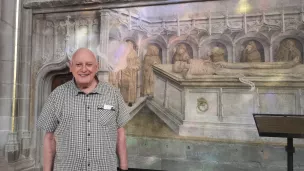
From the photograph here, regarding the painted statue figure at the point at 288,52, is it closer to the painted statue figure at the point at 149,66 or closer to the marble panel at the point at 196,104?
the marble panel at the point at 196,104

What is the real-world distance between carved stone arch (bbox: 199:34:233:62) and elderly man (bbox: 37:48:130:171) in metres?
3.07

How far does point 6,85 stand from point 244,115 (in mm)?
4548

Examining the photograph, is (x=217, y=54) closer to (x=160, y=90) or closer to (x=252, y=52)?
(x=252, y=52)

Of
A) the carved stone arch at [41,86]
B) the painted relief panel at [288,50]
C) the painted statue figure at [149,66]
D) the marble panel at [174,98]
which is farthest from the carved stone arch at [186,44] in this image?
the carved stone arch at [41,86]

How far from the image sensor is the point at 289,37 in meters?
4.41

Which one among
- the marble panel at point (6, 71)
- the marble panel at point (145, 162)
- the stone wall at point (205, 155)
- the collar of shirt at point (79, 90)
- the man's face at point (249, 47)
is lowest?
the marble panel at point (145, 162)

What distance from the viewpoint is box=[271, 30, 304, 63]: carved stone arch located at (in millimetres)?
4344

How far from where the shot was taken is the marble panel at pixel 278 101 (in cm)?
430

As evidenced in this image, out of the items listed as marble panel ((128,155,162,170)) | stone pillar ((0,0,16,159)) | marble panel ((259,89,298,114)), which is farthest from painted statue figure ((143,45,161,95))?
stone pillar ((0,0,16,159))

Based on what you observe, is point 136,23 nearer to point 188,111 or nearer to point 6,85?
point 188,111

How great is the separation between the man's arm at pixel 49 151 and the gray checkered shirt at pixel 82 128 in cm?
4

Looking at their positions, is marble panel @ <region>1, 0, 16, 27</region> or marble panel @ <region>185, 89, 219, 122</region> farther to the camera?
marble panel @ <region>1, 0, 16, 27</region>

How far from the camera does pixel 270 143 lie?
171 inches

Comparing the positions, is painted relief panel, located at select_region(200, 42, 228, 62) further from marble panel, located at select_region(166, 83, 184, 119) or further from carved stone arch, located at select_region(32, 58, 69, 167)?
carved stone arch, located at select_region(32, 58, 69, 167)
